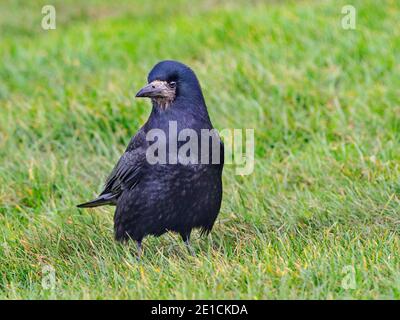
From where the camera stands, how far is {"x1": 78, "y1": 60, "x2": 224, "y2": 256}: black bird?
13.7ft

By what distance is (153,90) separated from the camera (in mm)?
4230

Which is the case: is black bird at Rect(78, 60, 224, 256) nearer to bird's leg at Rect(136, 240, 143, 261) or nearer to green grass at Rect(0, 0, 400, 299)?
bird's leg at Rect(136, 240, 143, 261)

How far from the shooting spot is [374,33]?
7301mm

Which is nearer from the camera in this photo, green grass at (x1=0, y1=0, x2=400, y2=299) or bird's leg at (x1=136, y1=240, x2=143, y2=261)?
green grass at (x1=0, y1=0, x2=400, y2=299)

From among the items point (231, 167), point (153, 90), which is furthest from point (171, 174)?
point (231, 167)

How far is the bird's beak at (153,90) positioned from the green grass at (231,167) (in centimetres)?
80

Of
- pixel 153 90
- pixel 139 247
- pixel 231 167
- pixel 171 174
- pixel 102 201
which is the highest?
pixel 153 90

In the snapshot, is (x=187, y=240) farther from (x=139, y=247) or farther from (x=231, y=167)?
(x=231, y=167)

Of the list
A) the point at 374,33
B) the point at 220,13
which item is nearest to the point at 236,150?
the point at 374,33

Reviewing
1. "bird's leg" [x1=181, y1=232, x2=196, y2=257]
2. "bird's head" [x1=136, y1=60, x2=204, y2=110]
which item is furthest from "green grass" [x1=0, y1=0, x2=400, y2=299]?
"bird's head" [x1=136, y1=60, x2=204, y2=110]

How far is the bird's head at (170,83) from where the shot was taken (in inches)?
167

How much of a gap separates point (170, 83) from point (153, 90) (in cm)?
10
